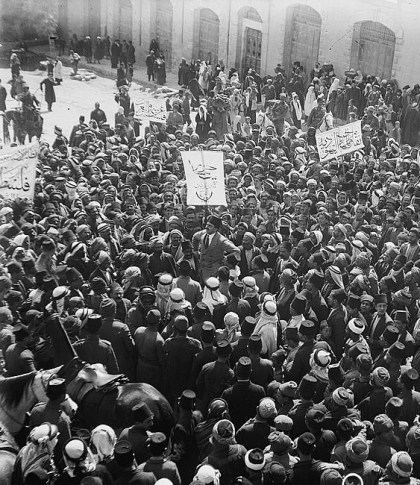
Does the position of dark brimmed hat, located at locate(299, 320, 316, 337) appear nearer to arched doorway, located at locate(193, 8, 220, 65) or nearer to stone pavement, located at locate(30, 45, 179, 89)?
stone pavement, located at locate(30, 45, 179, 89)

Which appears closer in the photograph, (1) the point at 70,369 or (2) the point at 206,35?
(1) the point at 70,369

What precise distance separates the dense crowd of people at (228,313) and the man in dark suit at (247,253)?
0.06 feet

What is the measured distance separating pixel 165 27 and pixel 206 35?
1.92 metres

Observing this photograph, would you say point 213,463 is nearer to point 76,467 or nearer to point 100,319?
point 76,467

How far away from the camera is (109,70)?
85.4 ft

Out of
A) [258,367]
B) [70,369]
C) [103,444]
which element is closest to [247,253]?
[258,367]

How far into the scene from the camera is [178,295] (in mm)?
6613

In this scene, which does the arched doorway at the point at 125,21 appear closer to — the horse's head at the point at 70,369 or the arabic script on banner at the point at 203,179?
the arabic script on banner at the point at 203,179

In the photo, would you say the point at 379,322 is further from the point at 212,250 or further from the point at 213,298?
the point at 212,250

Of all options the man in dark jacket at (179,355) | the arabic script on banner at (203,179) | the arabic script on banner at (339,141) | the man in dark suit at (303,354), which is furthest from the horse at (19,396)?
the arabic script on banner at (339,141)

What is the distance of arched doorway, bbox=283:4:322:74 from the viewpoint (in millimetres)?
23875

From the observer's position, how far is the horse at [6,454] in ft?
13.9

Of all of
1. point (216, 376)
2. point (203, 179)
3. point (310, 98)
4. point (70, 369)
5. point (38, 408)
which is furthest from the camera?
point (310, 98)

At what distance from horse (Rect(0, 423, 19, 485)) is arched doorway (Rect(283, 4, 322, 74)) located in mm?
21549
